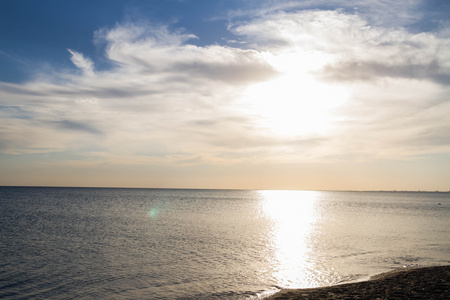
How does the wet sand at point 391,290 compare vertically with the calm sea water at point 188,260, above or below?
above

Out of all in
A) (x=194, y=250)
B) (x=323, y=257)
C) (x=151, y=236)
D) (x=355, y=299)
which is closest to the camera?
(x=355, y=299)

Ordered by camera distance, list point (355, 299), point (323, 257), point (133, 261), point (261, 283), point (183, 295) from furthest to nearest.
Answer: point (323, 257) → point (133, 261) → point (261, 283) → point (183, 295) → point (355, 299)

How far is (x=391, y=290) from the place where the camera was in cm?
1906

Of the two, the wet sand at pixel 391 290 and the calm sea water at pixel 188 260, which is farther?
the calm sea water at pixel 188 260

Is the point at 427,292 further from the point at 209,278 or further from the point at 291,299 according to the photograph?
the point at 209,278

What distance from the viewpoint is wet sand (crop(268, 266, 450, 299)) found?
17.9 metres

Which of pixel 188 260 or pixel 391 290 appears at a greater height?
pixel 391 290

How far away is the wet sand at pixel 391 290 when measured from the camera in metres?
17.9

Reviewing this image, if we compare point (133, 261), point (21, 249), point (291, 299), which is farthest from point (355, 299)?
point (21, 249)

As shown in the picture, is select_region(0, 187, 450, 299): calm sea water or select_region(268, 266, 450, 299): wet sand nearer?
select_region(268, 266, 450, 299): wet sand

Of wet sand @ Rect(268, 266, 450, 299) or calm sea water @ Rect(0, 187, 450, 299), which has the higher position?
wet sand @ Rect(268, 266, 450, 299)

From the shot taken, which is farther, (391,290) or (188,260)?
(188,260)

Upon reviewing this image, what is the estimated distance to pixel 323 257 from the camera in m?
32.1

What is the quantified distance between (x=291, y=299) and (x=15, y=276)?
20.1 metres
